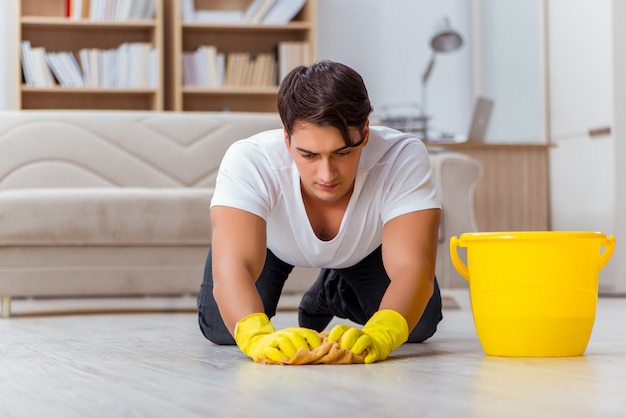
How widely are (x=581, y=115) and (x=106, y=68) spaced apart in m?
2.33

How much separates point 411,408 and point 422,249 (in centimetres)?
64

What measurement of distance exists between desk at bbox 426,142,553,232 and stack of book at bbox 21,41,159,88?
1.57m

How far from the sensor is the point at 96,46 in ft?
16.5

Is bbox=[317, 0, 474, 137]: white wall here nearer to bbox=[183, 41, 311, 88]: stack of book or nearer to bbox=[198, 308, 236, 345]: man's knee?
bbox=[183, 41, 311, 88]: stack of book

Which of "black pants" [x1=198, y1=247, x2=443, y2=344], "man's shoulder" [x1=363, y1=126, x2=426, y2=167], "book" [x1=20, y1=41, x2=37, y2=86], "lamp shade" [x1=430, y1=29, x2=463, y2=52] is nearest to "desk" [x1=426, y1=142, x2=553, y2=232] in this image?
"lamp shade" [x1=430, y1=29, x2=463, y2=52]

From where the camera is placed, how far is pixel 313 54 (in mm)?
4938

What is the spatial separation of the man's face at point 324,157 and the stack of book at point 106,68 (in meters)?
3.33

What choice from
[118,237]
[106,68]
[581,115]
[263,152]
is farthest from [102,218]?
[581,115]

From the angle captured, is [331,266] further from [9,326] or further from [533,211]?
[533,211]

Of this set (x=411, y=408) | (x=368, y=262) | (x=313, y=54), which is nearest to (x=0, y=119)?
(x=313, y=54)

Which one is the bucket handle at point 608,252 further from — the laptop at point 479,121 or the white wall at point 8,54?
the white wall at point 8,54

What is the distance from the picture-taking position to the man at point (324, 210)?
1556 mm

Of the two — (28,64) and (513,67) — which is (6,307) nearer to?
(28,64)

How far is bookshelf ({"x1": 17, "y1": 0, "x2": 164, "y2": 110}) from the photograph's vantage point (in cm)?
480
